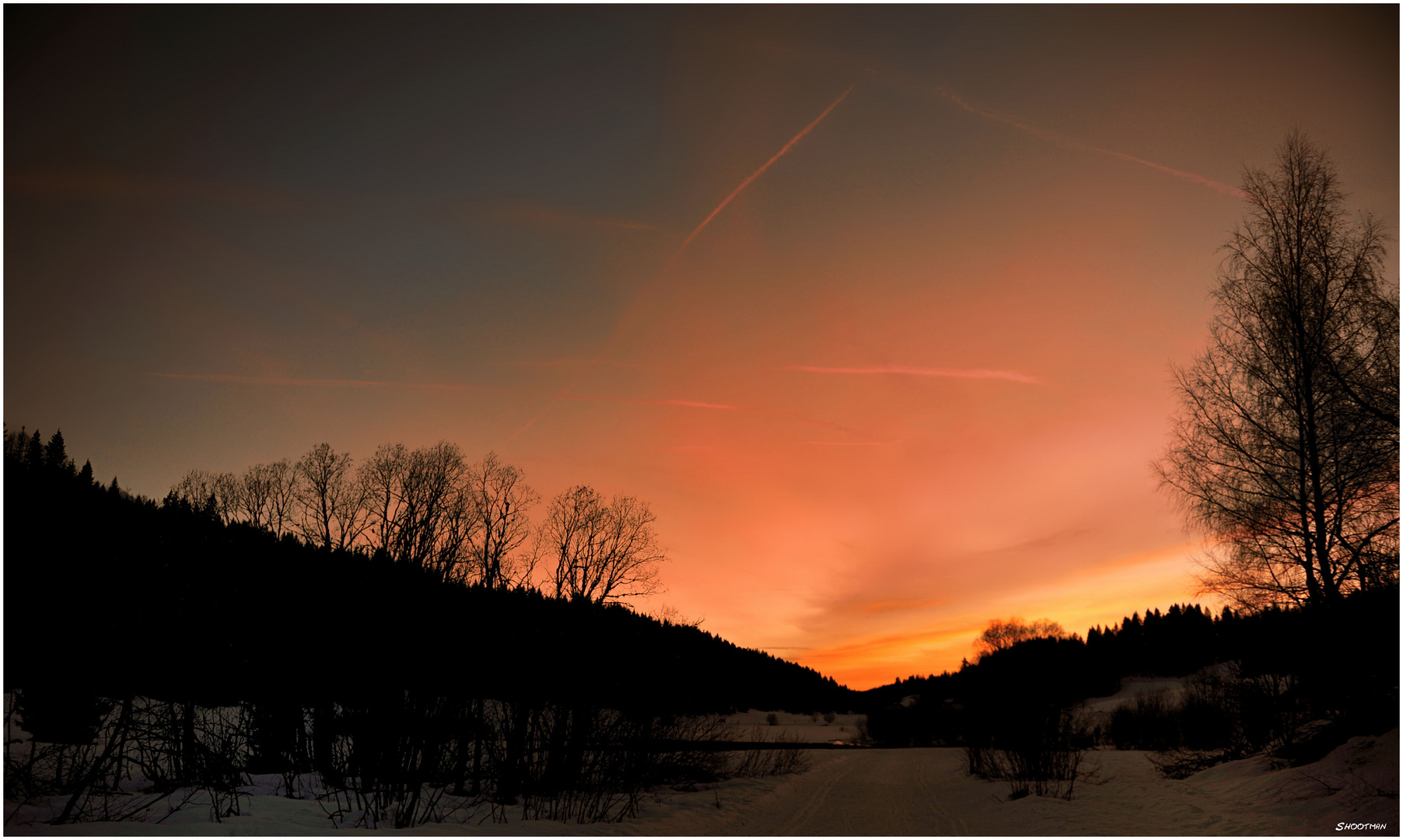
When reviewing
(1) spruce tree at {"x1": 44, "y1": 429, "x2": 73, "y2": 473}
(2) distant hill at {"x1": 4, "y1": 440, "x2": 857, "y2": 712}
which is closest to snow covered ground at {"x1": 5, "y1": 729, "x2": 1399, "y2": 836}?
(2) distant hill at {"x1": 4, "y1": 440, "x2": 857, "y2": 712}

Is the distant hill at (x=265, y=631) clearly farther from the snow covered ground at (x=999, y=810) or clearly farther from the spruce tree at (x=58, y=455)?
the spruce tree at (x=58, y=455)

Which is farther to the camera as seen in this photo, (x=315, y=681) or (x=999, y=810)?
(x=999, y=810)

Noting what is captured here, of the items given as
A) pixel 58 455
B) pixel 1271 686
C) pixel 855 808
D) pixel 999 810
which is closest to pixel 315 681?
pixel 855 808

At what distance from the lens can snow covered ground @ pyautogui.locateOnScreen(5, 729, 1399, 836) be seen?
1183cm

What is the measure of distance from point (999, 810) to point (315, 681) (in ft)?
63.8

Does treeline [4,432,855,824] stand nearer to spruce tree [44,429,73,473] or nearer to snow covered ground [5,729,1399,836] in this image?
snow covered ground [5,729,1399,836]

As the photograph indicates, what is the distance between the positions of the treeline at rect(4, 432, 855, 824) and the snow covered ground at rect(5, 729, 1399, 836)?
3.05ft

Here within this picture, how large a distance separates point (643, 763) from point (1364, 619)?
60.3 feet

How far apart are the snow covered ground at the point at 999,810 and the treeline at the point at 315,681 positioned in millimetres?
929

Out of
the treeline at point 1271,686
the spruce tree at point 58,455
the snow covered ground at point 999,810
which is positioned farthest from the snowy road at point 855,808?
the spruce tree at point 58,455

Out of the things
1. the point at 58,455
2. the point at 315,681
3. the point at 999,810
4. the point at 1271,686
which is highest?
the point at 58,455

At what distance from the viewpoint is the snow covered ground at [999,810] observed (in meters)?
11.8

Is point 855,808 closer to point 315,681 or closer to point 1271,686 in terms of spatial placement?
point 1271,686

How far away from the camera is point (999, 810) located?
19984mm
